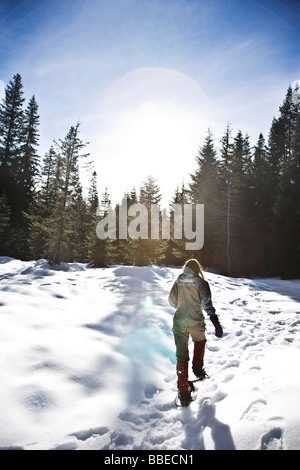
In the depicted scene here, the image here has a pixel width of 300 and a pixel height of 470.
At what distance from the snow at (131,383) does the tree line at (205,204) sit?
12984 mm

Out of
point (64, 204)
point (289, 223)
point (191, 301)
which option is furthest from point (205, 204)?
point (191, 301)

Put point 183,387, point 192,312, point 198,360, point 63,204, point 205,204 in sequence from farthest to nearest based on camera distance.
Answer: point 205,204
point 63,204
point 198,360
point 192,312
point 183,387

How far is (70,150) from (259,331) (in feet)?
61.1

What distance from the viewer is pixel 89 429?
2.71m

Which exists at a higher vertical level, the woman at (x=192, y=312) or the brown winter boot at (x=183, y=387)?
the woman at (x=192, y=312)

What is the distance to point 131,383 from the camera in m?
3.78

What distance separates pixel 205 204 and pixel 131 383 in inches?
961

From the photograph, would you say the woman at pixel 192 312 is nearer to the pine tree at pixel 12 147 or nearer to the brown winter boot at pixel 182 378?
the brown winter boot at pixel 182 378

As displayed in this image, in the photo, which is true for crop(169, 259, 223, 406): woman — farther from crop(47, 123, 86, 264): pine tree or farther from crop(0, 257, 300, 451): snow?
crop(47, 123, 86, 264): pine tree

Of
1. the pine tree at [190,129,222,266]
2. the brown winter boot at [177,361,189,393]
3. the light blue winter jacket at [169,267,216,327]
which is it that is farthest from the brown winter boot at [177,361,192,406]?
the pine tree at [190,129,222,266]

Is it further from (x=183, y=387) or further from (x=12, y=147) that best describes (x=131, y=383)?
(x=12, y=147)

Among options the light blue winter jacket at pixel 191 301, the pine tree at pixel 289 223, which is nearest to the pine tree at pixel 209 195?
the pine tree at pixel 289 223

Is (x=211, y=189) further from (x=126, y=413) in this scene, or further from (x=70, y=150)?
(x=126, y=413)

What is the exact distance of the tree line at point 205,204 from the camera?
19.5 meters
